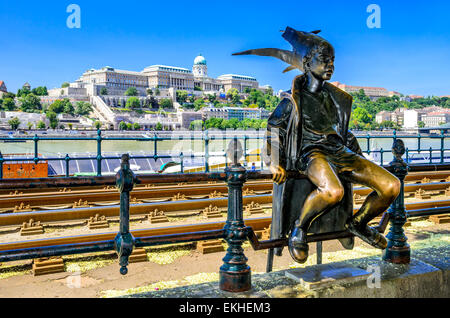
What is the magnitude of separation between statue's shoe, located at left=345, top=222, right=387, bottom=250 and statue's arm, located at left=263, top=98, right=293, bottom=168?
691 millimetres

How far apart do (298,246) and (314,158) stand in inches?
23.4

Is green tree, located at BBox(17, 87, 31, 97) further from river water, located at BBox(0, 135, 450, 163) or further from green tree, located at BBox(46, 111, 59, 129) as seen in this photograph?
river water, located at BBox(0, 135, 450, 163)

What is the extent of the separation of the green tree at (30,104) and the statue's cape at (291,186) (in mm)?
156043

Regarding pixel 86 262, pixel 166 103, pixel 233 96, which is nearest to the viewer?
pixel 86 262

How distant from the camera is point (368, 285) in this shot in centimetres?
273

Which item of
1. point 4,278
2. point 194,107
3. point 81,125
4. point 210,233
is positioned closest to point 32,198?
point 4,278

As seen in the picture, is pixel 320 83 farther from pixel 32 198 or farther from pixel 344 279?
pixel 32 198

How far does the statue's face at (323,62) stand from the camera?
9.89 ft

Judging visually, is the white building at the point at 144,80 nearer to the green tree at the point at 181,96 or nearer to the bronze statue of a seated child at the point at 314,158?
the green tree at the point at 181,96

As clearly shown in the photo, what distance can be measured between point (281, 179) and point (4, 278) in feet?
10.7

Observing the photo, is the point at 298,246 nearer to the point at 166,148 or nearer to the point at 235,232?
the point at 235,232

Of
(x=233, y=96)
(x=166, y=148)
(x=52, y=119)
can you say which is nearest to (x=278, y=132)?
(x=166, y=148)

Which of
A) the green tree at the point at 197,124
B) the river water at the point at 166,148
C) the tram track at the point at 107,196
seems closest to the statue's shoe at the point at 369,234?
the tram track at the point at 107,196

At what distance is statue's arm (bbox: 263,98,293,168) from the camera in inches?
120
